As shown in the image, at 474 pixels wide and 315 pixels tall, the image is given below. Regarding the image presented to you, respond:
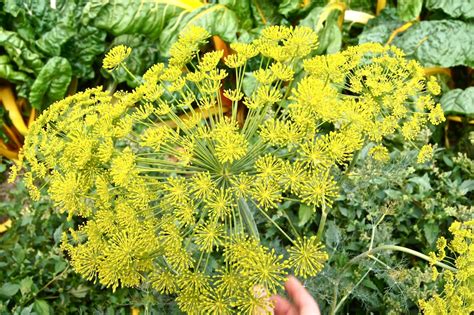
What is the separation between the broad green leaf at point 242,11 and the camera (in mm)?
2668

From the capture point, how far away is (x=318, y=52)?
97.3 inches

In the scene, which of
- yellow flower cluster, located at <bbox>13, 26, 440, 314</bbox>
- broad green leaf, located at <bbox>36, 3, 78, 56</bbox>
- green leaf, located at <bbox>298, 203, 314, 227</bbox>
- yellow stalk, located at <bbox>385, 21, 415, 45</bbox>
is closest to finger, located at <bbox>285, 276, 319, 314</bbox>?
yellow flower cluster, located at <bbox>13, 26, 440, 314</bbox>

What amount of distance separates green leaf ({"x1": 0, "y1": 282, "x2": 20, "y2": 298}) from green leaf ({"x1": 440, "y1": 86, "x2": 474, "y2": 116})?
5.88 ft

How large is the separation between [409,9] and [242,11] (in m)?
0.80

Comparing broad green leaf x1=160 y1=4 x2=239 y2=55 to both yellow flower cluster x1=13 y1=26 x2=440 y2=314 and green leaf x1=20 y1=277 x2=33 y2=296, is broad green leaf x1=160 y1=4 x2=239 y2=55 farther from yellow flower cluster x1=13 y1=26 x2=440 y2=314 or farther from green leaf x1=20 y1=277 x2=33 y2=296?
yellow flower cluster x1=13 y1=26 x2=440 y2=314

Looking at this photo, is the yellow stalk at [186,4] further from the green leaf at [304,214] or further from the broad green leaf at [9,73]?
the green leaf at [304,214]

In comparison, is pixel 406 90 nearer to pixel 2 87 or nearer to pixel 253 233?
pixel 253 233

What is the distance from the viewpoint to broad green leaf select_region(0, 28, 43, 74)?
2.70 m

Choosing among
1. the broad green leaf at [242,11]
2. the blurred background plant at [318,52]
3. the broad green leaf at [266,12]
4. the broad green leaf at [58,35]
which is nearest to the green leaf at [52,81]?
the blurred background plant at [318,52]

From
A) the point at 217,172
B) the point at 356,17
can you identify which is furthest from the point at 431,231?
the point at 356,17

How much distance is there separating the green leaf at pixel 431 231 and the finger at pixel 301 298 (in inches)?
29.8

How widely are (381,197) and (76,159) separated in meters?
1.17

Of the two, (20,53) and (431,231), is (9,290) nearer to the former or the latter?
(20,53)

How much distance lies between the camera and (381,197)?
6.24 ft
